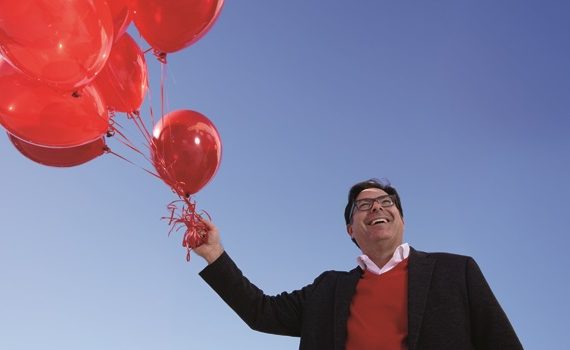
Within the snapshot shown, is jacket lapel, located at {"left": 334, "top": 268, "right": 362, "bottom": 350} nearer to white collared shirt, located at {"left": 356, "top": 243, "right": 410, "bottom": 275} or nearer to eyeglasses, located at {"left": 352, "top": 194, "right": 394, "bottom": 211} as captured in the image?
white collared shirt, located at {"left": 356, "top": 243, "right": 410, "bottom": 275}

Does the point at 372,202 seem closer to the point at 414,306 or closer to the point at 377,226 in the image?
the point at 377,226

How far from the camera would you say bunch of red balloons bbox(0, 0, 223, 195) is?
2.44 metres

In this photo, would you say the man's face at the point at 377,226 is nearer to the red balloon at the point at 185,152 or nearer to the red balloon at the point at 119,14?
the red balloon at the point at 185,152

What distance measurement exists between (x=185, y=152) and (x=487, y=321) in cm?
184

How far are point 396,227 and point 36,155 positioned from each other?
7.02 ft

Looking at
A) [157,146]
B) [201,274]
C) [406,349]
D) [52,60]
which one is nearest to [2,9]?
[52,60]

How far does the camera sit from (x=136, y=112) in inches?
131

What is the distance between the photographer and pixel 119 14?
2938 millimetres

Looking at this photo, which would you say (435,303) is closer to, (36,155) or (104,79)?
(104,79)

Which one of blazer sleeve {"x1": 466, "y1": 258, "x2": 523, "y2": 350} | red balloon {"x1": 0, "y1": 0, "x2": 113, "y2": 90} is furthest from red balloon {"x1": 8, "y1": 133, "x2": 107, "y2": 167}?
blazer sleeve {"x1": 466, "y1": 258, "x2": 523, "y2": 350}

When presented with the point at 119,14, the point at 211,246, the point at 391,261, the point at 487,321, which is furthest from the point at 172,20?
the point at 487,321

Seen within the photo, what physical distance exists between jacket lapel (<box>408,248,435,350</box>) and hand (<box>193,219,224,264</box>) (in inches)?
41.3

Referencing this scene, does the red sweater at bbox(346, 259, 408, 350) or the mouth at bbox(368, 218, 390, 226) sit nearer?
the red sweater at bbox(346, 259, 408, 350)

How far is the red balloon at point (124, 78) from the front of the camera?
3219 millimetres
